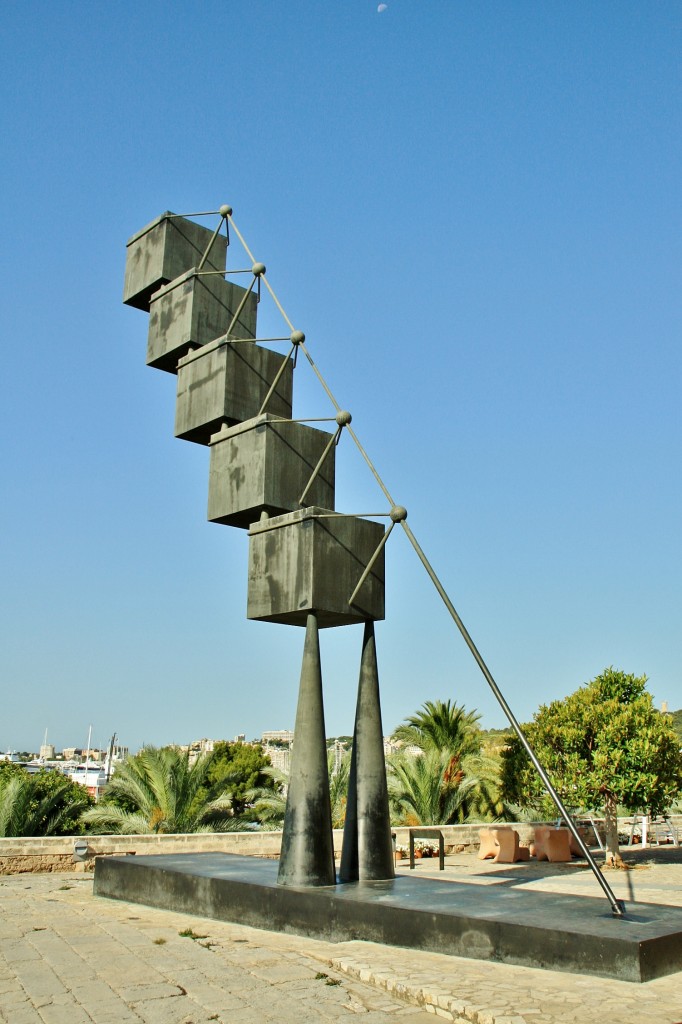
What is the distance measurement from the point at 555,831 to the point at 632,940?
12638 mm

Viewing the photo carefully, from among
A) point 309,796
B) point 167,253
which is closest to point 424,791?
point 309,796

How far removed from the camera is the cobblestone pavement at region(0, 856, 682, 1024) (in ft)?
17.7

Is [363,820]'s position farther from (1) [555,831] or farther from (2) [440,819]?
(2) [440,819]

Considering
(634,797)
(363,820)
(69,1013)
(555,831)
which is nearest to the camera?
(69,1013)

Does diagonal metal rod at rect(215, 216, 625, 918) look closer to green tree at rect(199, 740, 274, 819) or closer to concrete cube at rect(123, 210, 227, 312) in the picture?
concrete cube at rect(123, 210, 227, 312)

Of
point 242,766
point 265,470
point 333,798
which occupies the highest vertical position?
point 265,470

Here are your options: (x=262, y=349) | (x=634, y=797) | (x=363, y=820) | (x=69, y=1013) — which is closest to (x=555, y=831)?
(x=634, y=797)

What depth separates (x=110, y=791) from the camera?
2033 cm

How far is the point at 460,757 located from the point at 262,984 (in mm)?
19444

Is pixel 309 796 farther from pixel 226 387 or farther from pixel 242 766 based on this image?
pixel 242 766

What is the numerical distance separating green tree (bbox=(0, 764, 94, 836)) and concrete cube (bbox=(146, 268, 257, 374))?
9.48m

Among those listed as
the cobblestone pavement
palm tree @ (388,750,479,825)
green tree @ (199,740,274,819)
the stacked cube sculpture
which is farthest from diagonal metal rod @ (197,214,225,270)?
green tree @ (199,740,274,819)

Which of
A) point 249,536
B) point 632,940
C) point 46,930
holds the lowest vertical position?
point 46,930

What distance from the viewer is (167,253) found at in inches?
499
